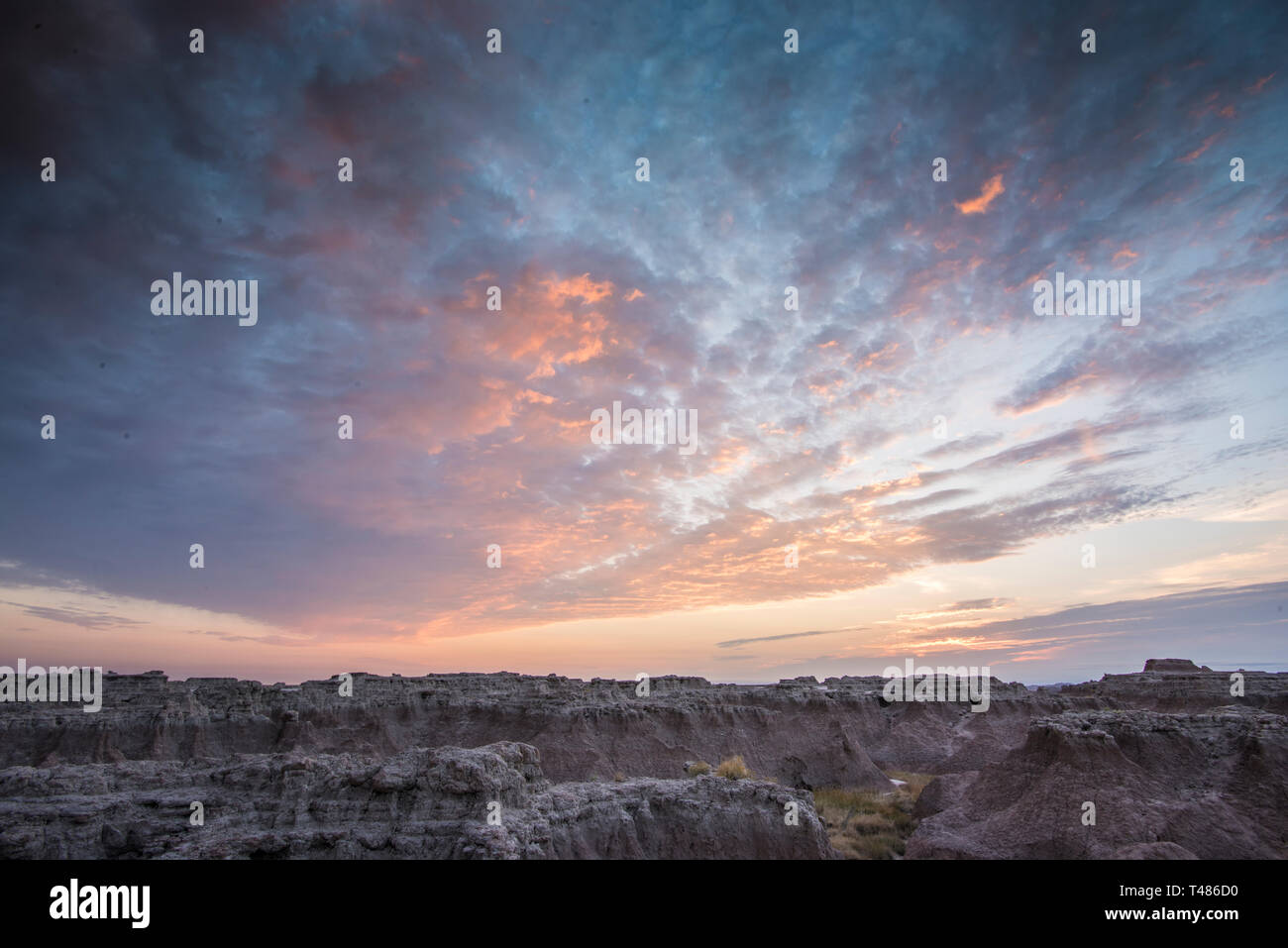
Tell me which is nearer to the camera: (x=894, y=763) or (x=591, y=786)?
(x=591, y=786)

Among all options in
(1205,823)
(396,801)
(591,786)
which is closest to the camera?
(396,801)

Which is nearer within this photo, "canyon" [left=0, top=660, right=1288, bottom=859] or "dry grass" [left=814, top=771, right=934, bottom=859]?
"canyon" [left=0, top=660, right=1288, bottom=859]

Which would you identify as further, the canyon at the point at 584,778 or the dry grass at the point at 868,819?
the dry grass at the point at 868,819

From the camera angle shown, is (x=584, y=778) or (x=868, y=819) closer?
(x=868, y=819)

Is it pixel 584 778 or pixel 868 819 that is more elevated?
pixel 868 819
